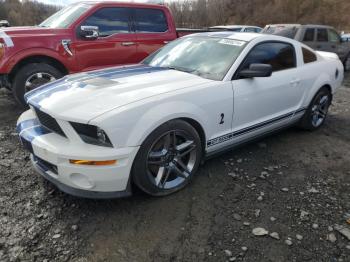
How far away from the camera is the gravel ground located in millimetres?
2260

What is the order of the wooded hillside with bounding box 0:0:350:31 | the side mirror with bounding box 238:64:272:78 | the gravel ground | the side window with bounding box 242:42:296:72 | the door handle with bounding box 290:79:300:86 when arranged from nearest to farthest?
the gravel ground → the side mirror with bounding box 238:64:272:78 → the side window with bounding box 242:42:296:72 → the door handle with bounding box 290:79:300:86 → the wooded hillside with bounding box 0:0:350:31

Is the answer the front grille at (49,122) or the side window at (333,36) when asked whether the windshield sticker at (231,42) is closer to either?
the front grille at (49,122)

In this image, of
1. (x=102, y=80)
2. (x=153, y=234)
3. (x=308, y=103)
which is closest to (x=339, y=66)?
(x=308, y=103)

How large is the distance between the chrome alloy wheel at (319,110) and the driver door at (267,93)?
629 millimetres

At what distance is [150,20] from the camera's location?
20.0ft

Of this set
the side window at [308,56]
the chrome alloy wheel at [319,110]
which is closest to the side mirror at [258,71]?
the side window at [308,56]

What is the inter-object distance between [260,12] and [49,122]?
5041cm

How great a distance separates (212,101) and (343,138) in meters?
2.70

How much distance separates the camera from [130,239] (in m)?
2.36

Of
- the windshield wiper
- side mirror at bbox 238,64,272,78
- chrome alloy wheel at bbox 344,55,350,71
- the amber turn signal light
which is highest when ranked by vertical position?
side mirror at bbox 238,64,272,78

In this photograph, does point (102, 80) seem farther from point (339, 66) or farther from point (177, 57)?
point (339, 66)

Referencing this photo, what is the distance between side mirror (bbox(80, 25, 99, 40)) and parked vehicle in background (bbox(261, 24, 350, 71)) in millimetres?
7466

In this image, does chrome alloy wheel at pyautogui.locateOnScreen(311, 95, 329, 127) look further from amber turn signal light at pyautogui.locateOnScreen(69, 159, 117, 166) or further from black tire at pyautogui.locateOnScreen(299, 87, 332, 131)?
amber turn signal light at pyautogui.locateOnScreen(69, 159, 117, 166)

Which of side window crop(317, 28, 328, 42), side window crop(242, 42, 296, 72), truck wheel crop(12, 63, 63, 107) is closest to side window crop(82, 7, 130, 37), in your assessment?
truck wheel crop(12, 63, 63, 107)
